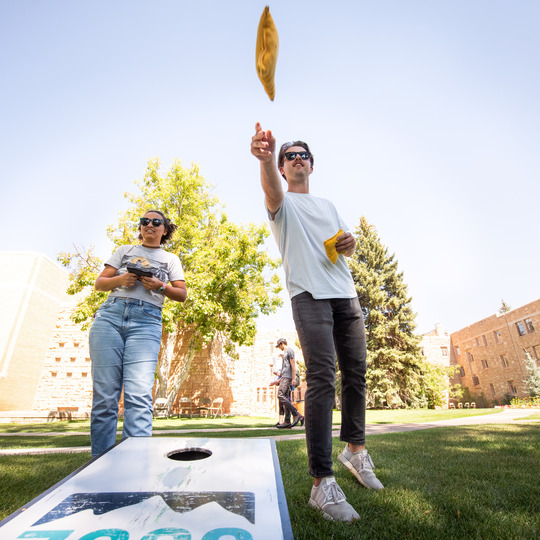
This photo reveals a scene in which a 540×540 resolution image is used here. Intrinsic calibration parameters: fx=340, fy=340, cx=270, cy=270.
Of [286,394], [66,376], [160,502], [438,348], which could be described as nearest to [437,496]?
[160,502]

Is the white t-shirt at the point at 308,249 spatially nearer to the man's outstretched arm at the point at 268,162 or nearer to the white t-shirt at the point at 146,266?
the man's outstretched arm at the point at 268,162

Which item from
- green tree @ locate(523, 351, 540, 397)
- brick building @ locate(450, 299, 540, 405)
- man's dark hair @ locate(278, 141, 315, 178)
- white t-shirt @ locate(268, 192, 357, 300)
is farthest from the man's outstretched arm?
brick building @ locate(450, 299, 540, 405)

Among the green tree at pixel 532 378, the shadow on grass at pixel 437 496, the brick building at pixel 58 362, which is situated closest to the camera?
the shadow on grass at pixel 437 496

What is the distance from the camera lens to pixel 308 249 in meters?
1.87

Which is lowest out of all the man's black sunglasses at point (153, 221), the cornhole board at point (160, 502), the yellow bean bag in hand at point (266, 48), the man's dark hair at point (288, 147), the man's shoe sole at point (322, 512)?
the man's shoe sole at point (322, 512)

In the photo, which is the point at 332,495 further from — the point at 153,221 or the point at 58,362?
the point at 58,362

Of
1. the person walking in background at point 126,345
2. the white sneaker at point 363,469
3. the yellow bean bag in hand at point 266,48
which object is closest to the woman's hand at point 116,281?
the person walking in background at point 126,345

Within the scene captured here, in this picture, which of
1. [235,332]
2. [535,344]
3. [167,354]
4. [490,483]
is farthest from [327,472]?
[535,344]

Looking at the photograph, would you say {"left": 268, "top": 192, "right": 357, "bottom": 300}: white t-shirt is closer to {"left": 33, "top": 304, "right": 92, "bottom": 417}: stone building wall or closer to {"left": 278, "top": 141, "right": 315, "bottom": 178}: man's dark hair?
{"left": 278, "top": 141, "right": 315, "bottom": 178}: man's dark hair

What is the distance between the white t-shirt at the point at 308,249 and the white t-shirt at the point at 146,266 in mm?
783

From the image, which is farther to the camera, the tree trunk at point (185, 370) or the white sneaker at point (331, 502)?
the tree trunk at point (185, 370)

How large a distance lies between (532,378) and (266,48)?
26667 millimetres

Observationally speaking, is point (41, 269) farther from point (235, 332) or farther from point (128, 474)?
point (128, 474)

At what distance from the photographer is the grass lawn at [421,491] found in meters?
1.25
